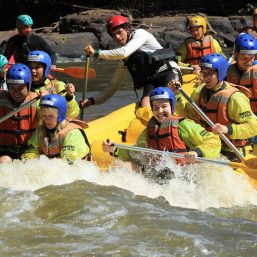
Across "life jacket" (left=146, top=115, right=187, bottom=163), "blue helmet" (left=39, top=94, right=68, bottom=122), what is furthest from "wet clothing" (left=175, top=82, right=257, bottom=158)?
"blue helmet" (left=39, top=94, right=68, bottom=122)

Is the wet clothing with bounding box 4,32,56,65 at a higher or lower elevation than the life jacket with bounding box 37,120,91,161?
higher

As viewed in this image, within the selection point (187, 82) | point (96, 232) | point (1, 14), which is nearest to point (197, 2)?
point (1, 14)

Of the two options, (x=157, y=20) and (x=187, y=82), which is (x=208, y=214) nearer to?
(x=187, y=82)

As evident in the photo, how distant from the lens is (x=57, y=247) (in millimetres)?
4633

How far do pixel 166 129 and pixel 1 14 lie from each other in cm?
2111

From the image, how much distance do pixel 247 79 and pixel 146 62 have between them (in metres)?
1.06

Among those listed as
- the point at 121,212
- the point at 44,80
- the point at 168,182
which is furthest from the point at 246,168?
the point at 44,80

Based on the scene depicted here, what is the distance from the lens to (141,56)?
7258 mm

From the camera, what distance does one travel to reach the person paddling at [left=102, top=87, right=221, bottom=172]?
5.89 m

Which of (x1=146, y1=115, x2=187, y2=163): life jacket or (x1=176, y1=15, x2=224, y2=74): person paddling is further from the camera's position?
(x1=176, y1=15, x2=224, y2=74): person paddling

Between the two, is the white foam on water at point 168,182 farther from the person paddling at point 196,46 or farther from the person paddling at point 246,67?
the person paddling at point 196,46

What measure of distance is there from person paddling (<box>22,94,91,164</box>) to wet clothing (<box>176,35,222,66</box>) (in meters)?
4.22

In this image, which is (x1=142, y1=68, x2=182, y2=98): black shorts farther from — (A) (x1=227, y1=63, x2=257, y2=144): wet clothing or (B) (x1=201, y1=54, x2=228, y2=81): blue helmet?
(B) (x1=201, y1=54, x2=228, y2=81): blue helmet

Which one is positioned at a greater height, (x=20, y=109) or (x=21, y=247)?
(x=20, y=109)
